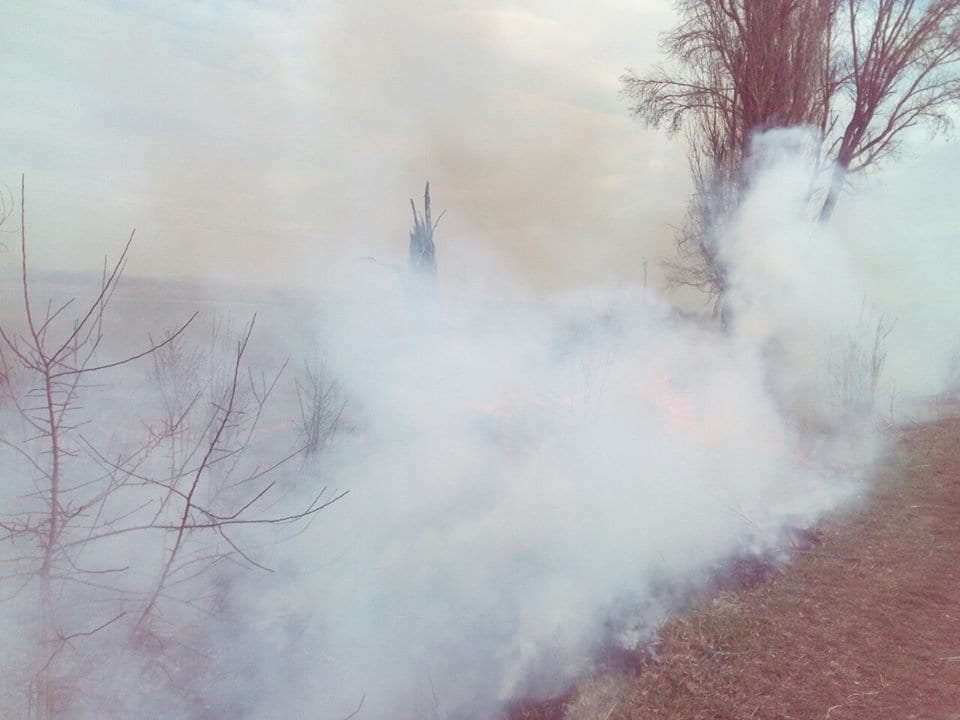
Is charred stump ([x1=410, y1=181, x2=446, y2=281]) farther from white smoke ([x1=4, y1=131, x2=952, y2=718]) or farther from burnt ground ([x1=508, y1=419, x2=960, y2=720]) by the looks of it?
burnt ground ([x1=508, y1=419, x2=960, y2=720])

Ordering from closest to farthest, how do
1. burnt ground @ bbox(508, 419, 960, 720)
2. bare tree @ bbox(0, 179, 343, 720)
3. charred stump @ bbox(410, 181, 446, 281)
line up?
bare tree @ bbox(0, 179, 343, 720)
burnt ground @ bbox(508, 419, 960, 720)
charred stump @ bbox(410, 181, 446, 281)

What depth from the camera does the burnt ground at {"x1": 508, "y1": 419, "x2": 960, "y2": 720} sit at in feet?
13.1

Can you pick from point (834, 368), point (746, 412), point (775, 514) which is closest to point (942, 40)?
point (834, 368)

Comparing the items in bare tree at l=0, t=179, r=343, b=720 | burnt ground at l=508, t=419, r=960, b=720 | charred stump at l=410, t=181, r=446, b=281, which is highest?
charred stump at l=410, t=181, r=446, b=281

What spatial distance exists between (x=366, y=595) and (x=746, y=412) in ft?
19.2

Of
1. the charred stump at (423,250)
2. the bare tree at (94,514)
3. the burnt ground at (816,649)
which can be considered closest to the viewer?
the bare tree at (94,514)

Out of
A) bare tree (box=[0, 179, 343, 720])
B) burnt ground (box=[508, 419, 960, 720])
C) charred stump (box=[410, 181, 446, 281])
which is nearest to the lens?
bare tree (box=[0, 179, 343, 720])

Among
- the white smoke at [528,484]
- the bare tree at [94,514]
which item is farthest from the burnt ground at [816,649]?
the bare tree at [94,514]

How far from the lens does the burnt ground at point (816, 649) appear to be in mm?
4000

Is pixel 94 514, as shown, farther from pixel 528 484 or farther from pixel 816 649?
pixel 816 649

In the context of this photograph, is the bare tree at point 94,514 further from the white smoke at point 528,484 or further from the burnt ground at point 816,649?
the burnt ground at point 816,649

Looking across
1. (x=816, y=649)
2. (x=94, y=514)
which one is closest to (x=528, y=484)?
(x=816, y=649)

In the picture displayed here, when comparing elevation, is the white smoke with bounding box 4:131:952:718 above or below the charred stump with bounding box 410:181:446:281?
below

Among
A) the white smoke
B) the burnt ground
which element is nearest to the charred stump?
the white smoke
